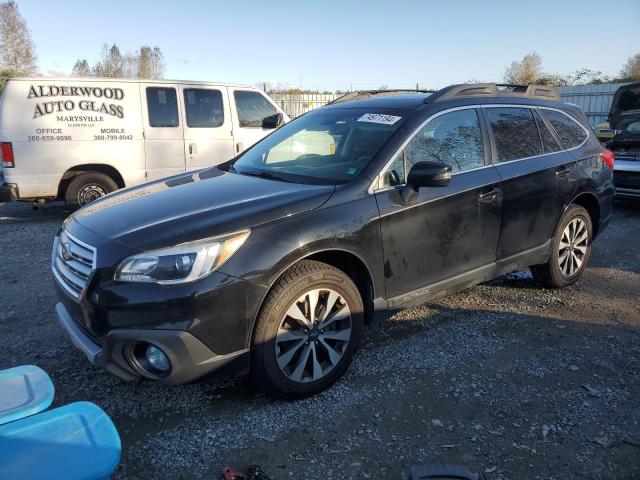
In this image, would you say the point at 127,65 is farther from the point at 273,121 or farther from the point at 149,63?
the point at 273,121

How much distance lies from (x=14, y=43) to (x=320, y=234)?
114 feet

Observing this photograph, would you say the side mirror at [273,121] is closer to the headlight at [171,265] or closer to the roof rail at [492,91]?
the roof rail at [492,91]

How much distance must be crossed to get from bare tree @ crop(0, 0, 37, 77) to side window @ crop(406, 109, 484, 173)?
3271cm

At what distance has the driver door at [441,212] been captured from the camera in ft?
10.9

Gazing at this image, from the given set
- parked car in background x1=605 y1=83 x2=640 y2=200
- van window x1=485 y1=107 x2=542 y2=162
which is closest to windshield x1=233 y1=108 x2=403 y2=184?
van window x1=485 y1=107 x2=542 y2=162

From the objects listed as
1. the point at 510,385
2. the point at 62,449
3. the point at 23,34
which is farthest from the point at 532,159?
the point at 23,34

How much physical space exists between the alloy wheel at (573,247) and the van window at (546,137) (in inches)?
28.1

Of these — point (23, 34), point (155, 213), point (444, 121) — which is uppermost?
point (23, 34)

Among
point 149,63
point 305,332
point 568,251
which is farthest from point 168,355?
point 149,63

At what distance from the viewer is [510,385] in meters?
3.22

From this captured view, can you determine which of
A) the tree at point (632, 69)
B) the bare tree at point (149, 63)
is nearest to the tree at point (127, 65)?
the bare tree at point (149, 63)

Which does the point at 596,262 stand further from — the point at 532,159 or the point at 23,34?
the point at 23,34

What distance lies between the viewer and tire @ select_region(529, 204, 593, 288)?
15.2 ft

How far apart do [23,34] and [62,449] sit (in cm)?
3551
